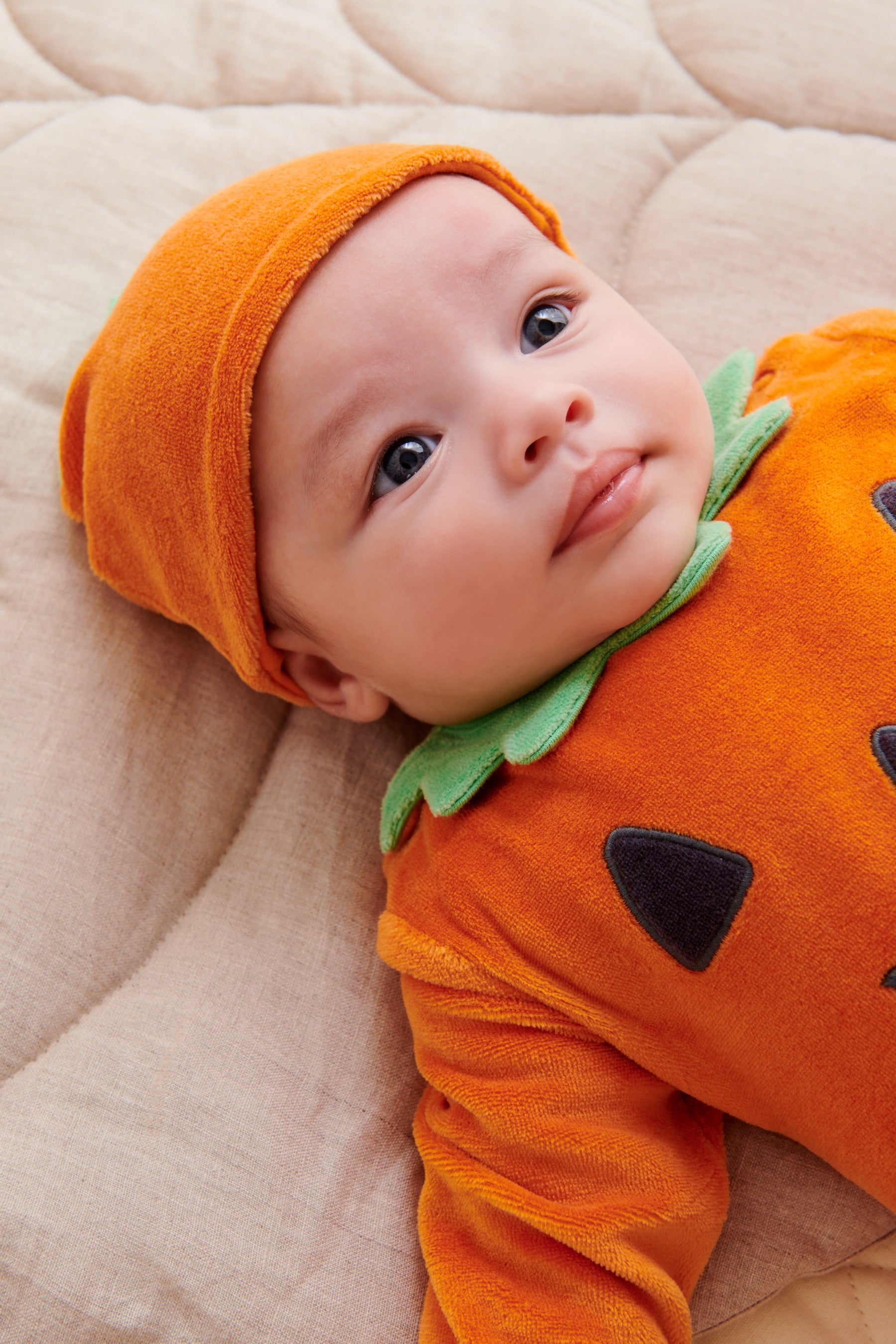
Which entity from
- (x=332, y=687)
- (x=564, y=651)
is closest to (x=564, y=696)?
(x=564, y=651)

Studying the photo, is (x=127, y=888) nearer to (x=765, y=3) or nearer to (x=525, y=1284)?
(x=525, y=1284)

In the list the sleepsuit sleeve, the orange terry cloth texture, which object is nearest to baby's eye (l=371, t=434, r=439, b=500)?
the orange terry cloth texture

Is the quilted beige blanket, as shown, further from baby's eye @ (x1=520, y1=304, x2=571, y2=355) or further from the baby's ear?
baby's eye @ (x1=520, y1=304, x2=571, y2=355)

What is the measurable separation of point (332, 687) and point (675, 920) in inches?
17.3

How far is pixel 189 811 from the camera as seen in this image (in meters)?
1.18

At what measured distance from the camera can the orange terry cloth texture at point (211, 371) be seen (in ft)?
3.04

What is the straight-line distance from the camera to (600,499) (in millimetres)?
917

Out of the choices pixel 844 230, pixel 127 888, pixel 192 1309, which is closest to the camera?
pixel 192 1309

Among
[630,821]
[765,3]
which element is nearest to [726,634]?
[630,821]

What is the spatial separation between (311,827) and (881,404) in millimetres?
713

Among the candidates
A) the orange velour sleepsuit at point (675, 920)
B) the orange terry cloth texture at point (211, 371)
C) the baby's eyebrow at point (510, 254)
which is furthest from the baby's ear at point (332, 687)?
the baby's eyebrow at point (510, 254)

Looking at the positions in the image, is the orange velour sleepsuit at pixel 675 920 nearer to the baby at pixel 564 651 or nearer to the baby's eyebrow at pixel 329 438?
the baby at pixel 564 651

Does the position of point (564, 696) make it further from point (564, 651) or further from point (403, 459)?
point (403, 459)

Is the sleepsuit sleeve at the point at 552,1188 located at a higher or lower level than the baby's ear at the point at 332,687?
lower
